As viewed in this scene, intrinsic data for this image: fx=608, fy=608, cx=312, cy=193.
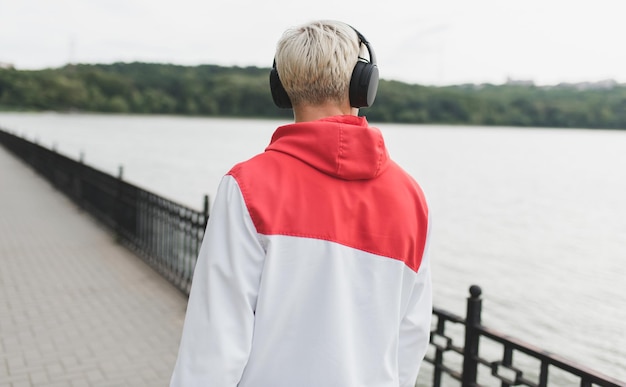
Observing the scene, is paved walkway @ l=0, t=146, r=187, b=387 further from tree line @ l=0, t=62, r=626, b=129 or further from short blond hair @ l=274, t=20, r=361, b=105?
tree line @ l=0, t=62, r=626, b=129

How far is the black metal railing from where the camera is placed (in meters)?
6.52

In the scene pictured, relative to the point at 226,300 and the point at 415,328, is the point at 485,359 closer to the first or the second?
the point at 415,328


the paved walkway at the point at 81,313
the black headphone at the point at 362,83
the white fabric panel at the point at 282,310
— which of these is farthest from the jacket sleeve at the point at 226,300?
the paved walkway at the point at 81,313

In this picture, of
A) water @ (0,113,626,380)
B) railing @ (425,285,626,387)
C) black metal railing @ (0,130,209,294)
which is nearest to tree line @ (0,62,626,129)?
water @ (0,113,626,380)

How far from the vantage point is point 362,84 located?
1522 millimetres

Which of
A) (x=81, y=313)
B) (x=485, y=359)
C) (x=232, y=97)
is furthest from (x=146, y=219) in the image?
(x=232, y=97)

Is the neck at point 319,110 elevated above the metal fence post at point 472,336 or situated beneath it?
elevated above

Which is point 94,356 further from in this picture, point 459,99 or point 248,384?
point 459,99

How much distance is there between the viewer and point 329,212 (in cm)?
137

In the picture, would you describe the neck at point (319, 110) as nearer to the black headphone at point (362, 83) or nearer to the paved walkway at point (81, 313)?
the black headphone at point (362, 83)

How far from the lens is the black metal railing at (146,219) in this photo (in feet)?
21.4

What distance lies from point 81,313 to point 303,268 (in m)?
4.80

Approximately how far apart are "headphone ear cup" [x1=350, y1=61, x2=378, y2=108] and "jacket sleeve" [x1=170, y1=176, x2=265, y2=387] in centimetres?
40

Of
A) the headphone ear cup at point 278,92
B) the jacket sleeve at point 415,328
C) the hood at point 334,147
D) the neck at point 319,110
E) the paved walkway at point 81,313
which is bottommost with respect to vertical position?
the paved walkway at point 81,313
